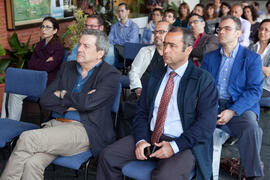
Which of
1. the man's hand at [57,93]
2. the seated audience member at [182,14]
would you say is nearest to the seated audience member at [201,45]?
the man's hand at [57,93]

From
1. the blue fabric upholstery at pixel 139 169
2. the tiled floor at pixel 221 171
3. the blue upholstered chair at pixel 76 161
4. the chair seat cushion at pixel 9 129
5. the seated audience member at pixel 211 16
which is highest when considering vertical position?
the seated audience member at pixel 211 16

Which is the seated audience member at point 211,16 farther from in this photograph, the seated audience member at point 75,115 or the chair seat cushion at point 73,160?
the chair seat cushion at point 73,160

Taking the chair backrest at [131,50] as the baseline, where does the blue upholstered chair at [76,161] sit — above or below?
below

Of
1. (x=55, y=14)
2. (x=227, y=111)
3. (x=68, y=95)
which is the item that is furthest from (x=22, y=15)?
(x=227, y=111)

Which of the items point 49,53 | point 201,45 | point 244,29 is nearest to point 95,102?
point 49,53

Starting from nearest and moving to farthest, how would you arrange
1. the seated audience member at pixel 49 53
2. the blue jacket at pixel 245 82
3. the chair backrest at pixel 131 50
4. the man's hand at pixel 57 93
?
the man's hand at pixel 57 93
the blue jacket at pixel 245 82
the seated audience member at pixel 49 53
the chair backrest at pixel 131 50

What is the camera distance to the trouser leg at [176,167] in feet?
7.37

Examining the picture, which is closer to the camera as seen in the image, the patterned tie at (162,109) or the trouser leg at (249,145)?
the patterned tie at (162,109)

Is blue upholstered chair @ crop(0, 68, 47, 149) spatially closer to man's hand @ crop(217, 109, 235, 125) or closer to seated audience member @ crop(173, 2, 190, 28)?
man's hand @ crop(217, 109, 235, 125)

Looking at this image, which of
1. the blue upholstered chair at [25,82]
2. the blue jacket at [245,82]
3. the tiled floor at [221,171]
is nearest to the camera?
the blue jacket at [245,82]

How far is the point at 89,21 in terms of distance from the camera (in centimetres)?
461

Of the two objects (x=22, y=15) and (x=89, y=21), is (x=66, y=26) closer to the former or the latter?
(x=22, y=15)

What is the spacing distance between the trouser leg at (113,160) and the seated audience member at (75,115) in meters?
0.19

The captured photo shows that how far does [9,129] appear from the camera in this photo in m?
3.03
